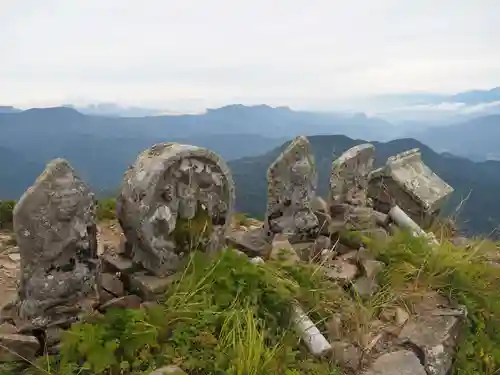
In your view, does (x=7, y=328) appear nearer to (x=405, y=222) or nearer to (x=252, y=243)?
(x=252, y=243)

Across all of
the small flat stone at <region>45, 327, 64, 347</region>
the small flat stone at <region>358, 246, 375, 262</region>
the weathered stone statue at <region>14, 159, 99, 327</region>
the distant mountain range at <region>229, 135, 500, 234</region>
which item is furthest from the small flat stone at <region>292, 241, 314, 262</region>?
the small flat stone at <region>45, 327, 64, 347</region>

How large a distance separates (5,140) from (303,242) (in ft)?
101

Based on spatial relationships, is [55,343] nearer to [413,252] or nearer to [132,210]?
[132,210]

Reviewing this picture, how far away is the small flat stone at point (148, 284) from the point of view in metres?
4.38

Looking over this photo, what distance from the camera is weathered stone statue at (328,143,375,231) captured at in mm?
6520

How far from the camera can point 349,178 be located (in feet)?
22.4

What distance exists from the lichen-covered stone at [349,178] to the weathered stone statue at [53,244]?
3607 millimetres

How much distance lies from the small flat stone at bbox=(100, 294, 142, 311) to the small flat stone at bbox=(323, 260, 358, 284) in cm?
189

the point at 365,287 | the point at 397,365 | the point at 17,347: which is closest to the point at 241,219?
the point at 365,287

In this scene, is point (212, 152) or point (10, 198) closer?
point (212, 152)

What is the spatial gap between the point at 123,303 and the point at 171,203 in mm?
993

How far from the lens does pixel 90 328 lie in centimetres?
354

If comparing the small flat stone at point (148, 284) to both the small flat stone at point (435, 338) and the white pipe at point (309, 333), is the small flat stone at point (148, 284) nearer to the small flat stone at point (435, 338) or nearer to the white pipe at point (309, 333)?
the white pipe at point (309, 333)

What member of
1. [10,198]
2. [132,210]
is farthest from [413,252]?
[10,198]
